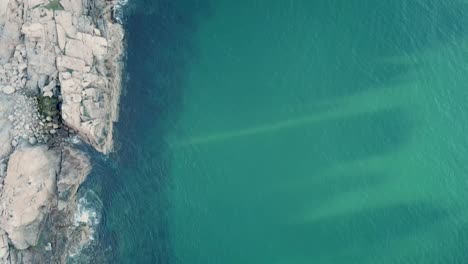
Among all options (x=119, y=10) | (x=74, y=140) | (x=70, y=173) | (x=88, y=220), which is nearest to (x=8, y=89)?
(x=74, y=140)

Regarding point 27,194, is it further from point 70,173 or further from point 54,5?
point 54,5

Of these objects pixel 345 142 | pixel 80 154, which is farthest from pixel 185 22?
pixel 345 142

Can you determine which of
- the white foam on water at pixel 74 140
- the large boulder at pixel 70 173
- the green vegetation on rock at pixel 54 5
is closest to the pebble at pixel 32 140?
the large boulder at pixel 70 173

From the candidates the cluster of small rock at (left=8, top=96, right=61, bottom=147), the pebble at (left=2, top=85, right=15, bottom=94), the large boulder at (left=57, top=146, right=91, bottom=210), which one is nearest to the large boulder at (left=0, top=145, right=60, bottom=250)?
the large boulder at (left=57, top=146, right=91, bottom=210)

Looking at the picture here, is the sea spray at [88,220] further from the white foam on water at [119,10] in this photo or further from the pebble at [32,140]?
the white foam on water at [119,10]

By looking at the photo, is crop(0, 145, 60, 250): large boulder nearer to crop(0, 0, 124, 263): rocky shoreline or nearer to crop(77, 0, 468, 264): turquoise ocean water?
crop(0, 0, 124, 263): rocky shoreline

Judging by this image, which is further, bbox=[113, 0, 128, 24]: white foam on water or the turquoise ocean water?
bbox=[113, 0, 128, 24]: white foam on water

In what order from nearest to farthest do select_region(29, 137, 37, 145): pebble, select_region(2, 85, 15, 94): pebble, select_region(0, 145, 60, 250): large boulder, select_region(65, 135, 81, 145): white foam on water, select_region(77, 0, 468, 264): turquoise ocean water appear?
select_region(0, 145, 60, 250): large boulder
select_region(77, 0, 468, 264): turquoise ocean water
select_region(29, 137, 37, 145): pebble
select_region(2, 85, 15, 94): pebble
select_region(65, 135, 81, 145): white foam on water
